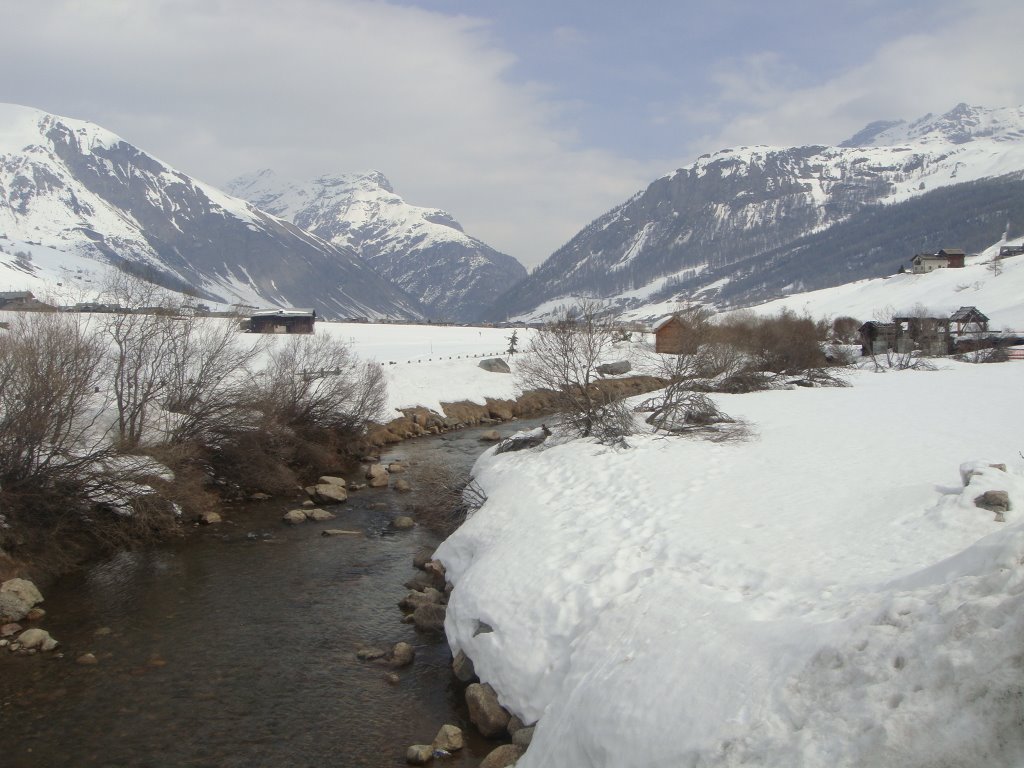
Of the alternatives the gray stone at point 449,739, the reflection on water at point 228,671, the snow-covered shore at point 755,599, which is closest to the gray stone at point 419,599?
the reflection on water at point 228,671

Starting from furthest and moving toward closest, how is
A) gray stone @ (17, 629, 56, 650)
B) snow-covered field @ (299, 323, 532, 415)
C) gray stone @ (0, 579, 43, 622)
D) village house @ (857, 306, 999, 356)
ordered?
village house @ (857, 306, 999, 356) → snow-covered field @ (299, 323, 532, 415) → gray stone @ (0, 579, 43, 622) → gray stone @ (17, 629, 56, 650)

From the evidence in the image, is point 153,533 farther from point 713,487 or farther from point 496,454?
point 713,487

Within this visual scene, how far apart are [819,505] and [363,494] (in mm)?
17531

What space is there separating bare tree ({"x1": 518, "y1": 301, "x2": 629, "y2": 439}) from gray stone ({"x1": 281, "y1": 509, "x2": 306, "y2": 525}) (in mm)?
9700

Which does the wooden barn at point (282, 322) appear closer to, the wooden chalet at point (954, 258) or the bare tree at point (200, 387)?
the bare tree at point (200, 387)

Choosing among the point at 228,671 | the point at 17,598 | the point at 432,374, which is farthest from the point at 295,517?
the point at 432,374

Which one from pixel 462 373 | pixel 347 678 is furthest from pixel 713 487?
pixel 462 373

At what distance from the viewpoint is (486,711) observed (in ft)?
38.1

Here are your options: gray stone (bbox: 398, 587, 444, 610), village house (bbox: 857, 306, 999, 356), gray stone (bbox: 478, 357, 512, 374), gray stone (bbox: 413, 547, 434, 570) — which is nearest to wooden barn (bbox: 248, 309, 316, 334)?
gray stone (bbox: 478, 357, 512, 374)

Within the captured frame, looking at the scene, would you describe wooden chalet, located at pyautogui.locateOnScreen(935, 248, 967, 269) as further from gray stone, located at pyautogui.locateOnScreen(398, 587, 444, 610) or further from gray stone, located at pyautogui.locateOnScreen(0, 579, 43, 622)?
gray stone, located at pyautogui.locateOnScreen(0, 579, 43, 622)

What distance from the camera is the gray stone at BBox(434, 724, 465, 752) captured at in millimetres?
11188

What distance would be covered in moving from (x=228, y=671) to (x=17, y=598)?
20.1 ft

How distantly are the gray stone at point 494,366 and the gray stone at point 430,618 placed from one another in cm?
4040

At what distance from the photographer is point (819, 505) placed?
49.5 feet
